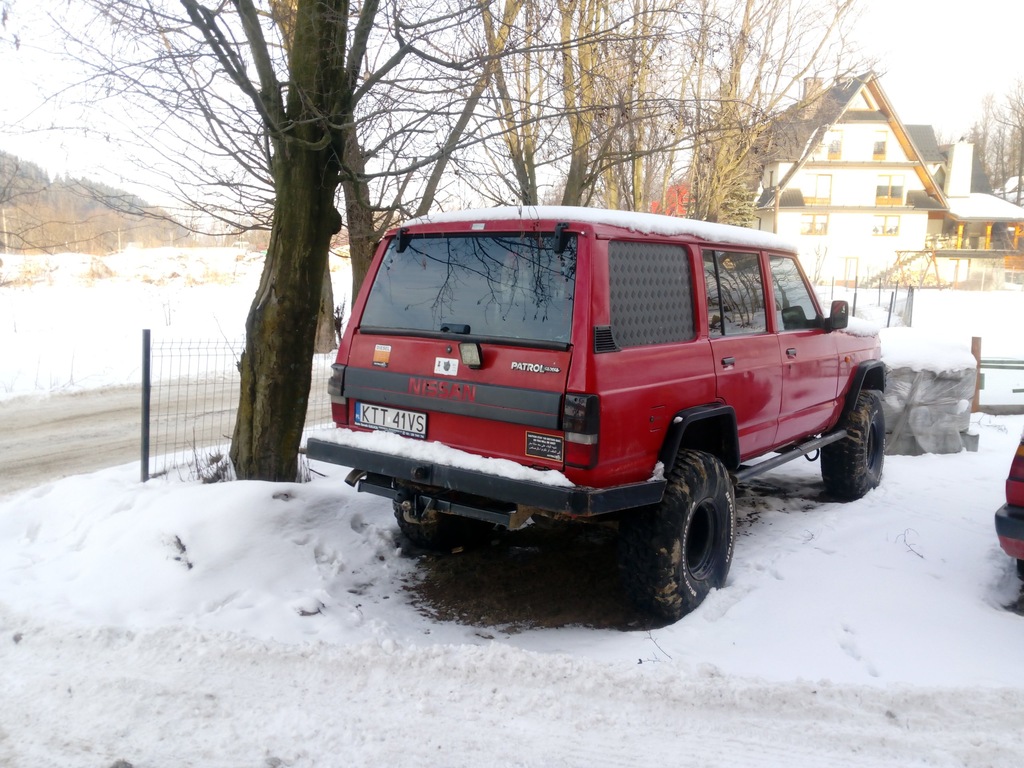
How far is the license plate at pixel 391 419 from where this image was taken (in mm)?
4297

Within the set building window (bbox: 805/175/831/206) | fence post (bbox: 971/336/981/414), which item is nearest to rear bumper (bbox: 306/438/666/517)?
fence post (bbox: 971/336/981/414)

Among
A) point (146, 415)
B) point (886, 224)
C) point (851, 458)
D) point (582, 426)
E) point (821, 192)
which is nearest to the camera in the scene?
point (582, 426)

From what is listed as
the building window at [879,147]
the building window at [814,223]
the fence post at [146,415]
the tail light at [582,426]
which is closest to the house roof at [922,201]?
the building window at [879,147]

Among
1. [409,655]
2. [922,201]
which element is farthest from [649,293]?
[922,201]

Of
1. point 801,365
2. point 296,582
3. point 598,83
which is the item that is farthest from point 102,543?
point 598,83

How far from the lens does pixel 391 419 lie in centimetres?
441

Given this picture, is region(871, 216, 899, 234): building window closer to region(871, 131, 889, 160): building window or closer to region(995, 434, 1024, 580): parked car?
region(871, 131, 889, 160): building window

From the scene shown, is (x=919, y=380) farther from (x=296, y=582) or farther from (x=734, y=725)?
(x=296, y=582)

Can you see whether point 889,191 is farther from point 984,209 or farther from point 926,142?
point 984,209

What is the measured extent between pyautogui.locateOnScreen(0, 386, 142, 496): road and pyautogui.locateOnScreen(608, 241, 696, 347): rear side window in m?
5.37

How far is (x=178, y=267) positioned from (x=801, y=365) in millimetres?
34831

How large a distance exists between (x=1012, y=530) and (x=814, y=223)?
43255 mm

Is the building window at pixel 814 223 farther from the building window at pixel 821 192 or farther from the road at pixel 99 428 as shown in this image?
the road at pixel 99 428

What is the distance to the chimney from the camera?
1852 inches
